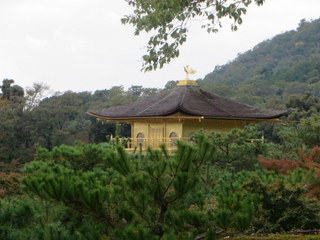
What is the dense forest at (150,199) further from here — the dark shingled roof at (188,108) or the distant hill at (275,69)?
the distant hill at (275,69)

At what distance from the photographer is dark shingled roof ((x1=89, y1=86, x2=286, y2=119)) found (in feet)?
70.4

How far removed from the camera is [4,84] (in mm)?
39375

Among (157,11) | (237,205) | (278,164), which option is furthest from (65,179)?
(278,164)

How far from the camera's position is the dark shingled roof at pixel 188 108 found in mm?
21469

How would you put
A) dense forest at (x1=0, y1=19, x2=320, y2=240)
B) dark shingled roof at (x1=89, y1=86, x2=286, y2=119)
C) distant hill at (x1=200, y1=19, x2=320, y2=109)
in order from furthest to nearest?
distant hill at (x1=200, y1=19, x2=320, y2=109) < dark shingled roof at (x1=89, y1=86, x2=286, y2=119) < dense forest at (x1=0, y1=19, x2=320, y2=240)

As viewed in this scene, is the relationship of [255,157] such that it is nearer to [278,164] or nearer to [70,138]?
[278,164]

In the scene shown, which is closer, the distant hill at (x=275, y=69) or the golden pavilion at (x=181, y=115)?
the golden pavilion at (x=181, y=115)

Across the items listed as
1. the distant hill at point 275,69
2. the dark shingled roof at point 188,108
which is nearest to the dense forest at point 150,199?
the dark shingled roof at point 188,108

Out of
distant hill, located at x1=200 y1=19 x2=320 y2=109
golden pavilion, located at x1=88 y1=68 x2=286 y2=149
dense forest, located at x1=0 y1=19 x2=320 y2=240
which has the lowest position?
dense forest, located at x1=0 y1=19 x2=320 y2=240

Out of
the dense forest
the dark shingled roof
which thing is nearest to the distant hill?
the dark shingled roof

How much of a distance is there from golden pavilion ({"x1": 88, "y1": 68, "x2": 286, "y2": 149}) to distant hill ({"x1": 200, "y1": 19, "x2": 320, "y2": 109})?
94.6 feet

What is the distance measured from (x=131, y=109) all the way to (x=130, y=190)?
54.9ft

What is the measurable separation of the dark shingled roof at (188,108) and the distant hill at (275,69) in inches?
1131

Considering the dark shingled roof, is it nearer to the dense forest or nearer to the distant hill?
the dense forest
